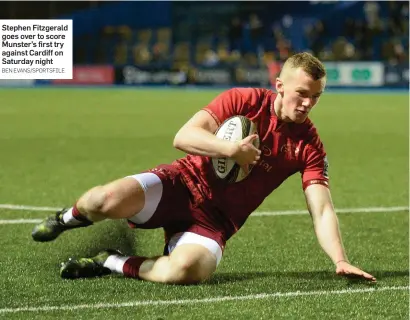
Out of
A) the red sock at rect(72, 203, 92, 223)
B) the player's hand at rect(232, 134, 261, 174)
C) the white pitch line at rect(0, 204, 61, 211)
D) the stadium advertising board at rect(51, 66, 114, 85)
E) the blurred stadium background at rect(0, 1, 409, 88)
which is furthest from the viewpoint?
the stadium advertising board at rect(51, 66, 114, 85)

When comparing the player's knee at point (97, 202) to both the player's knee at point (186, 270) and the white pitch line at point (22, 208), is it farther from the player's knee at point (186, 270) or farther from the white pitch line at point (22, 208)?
the white pitch line at point (22, 208)

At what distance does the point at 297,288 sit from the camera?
17.6 ft

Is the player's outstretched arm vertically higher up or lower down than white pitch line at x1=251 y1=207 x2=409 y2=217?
higher up

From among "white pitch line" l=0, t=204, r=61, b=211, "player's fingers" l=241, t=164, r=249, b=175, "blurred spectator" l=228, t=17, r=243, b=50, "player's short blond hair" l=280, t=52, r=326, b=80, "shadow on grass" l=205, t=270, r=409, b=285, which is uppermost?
"player's short blond hair" l=280, t=52, r=326, b=80

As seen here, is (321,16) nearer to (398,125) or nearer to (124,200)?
(398,125)

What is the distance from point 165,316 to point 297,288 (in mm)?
989

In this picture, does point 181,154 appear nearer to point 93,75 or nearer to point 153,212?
point 153,212

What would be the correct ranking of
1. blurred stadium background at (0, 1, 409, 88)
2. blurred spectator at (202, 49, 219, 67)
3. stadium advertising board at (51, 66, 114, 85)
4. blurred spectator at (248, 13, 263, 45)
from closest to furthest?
blurred stadium background at (0, 1, 409, 88) < blurred spectator at (202, 49, 219, 67) < stadium advertising board at (51, 66, 114, 85) < blurred spectator at (248, 13, 263, 45)

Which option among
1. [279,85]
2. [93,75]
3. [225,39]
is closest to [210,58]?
[225,39]

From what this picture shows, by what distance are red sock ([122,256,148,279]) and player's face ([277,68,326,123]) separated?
46.4 inches

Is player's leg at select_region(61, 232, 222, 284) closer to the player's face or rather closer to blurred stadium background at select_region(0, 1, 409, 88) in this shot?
the player's face

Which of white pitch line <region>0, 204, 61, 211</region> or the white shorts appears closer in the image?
the white shorts

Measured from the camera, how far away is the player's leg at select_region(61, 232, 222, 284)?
536 cm
